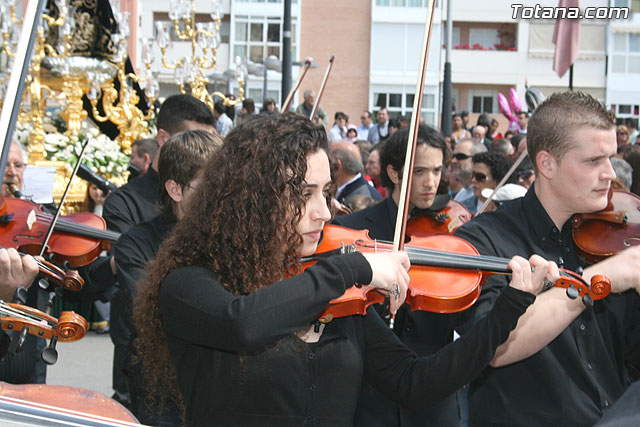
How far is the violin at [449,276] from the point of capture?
224 centimetres

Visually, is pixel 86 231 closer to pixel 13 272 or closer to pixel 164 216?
pixel 164 216

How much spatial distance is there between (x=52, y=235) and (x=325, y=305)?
96.7 inches

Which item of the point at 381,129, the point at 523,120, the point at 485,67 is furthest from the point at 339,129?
the point at 485,67

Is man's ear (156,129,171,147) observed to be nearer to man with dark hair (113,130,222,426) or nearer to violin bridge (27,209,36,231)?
violin bridge (27,209,36,231)

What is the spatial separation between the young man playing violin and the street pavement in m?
3.46

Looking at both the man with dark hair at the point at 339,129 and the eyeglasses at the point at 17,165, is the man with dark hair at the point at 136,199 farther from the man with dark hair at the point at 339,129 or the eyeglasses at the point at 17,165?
the man with dark hair at the point at 339,129

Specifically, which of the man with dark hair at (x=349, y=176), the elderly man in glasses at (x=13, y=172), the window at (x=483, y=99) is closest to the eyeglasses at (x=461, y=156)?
the man with dark hair at (x=349, y=176)

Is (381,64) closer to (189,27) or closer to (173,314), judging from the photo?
(189,27)

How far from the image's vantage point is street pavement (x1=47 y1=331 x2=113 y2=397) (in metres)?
5.55

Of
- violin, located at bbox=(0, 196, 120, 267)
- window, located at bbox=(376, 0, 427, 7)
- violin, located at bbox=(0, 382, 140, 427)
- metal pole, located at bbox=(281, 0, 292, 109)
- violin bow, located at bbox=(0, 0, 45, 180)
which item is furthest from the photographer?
window, located at bbox=(376, 0, 427, 7)

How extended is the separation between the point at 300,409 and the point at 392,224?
175 centimetres

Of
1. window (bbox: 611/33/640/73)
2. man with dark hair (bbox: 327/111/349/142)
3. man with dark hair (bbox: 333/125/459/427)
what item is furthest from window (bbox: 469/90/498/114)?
man with dark hair (bbox: 333/125/459/427)

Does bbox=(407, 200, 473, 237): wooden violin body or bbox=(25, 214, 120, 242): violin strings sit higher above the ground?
bbox=(407, 200, 473, 237): wooden violin body

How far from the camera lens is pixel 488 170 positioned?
5621mm
